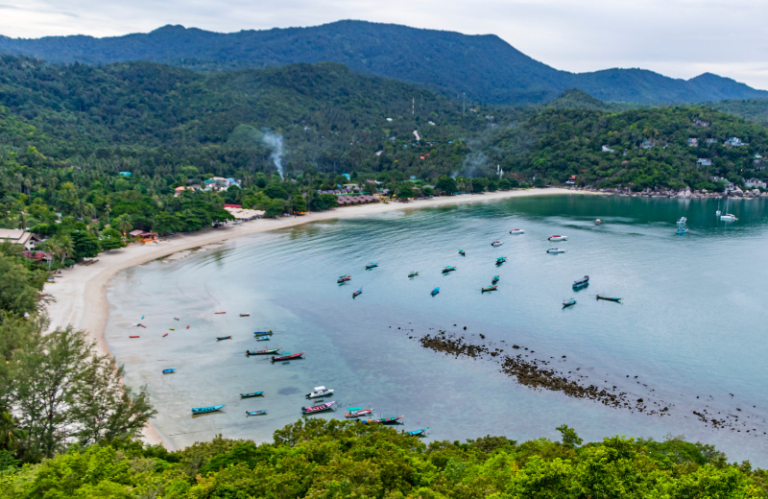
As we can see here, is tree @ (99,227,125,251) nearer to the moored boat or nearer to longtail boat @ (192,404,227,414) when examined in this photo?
longtail boat @ (192,404,227,414)

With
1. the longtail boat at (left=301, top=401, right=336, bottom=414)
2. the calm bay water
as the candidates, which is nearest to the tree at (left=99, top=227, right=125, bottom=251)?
the calm bay water

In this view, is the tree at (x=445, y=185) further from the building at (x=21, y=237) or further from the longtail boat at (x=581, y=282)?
the building at (x=21, y=237)

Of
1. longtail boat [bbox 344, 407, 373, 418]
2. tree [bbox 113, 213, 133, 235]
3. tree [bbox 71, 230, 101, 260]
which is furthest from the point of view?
tree [bbox 113, 213, 133, 235]

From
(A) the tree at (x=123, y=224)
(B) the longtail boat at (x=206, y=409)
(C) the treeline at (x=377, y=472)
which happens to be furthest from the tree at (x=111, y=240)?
(C) the treeline at (x=377, y=472)

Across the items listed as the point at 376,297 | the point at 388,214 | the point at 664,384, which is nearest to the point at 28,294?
the point at 376,297

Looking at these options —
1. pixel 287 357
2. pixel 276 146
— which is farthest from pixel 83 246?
pixel 276 146

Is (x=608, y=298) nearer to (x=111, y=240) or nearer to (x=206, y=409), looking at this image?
(x=206, y=409)
